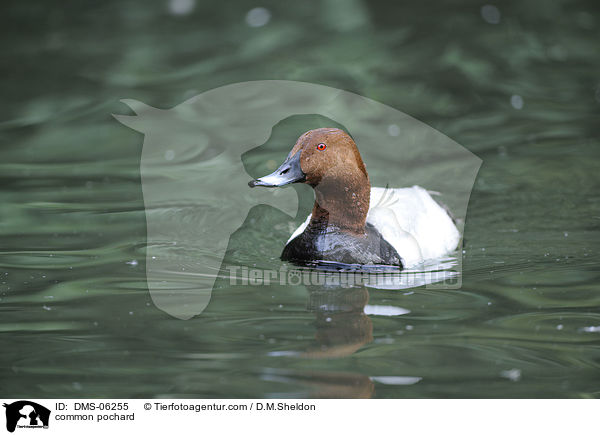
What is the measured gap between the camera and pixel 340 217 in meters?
5.93

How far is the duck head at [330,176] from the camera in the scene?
5691 millimetres


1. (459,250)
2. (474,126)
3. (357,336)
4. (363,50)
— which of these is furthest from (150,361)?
(363,50)

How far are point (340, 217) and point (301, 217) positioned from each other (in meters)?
1.51

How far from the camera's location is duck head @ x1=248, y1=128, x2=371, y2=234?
569cm

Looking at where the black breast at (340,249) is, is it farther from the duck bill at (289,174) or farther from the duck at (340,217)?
the duck bill at (289,174)

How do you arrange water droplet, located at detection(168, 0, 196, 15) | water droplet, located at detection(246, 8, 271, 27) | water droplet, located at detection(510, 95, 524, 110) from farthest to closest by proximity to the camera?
water droplet, located at detection(168, 0, 196, 15)
water droplet, located at detection(246, 8, 271, 27)
water droplet, located at detection(510, 95, 524, 110)

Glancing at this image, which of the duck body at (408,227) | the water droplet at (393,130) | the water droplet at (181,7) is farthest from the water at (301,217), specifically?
the water droplet at (393,130)

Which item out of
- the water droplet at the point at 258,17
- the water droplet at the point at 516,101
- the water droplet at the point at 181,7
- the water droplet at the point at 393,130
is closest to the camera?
the water droplet at the point at 393,130

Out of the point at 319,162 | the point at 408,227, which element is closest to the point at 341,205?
the point at 319,162

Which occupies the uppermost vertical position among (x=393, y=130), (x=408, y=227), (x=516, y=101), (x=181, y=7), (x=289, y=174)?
(x=181, y=7)

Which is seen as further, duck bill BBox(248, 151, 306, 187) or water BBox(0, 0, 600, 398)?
duck bill BBox(248, 151, 306, 187)

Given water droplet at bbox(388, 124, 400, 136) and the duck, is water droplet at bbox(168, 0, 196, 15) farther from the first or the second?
the duck

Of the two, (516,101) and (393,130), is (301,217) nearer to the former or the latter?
(393,130)
